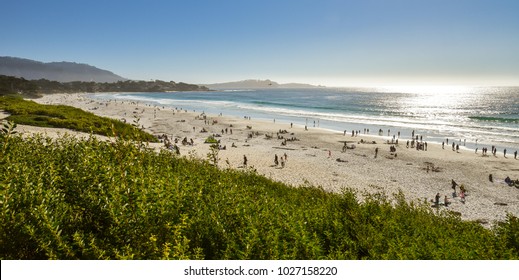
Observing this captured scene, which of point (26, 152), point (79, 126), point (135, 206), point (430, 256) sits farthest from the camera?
point (79, 126)

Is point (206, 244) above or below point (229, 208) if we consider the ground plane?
below

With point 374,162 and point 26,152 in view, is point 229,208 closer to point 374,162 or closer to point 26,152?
point 26,152

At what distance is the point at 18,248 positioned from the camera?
5039 millimetres

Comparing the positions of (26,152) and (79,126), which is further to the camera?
(79,126)

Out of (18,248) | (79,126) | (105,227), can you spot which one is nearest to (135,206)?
(105,227)

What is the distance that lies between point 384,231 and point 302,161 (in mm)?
27963

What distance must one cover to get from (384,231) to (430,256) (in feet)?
4.46

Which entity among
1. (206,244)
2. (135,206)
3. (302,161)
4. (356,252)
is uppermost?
(135,206)

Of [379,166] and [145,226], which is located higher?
[145,226]

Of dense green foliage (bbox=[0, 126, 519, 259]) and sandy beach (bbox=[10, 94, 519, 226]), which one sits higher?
dense green foliage (bbox=[0, 126, 519, 259])

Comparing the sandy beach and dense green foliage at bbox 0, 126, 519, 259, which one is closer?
dense green foliage at bbox 0, 126, 519, 259

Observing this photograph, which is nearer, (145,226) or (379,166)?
(145,226)
